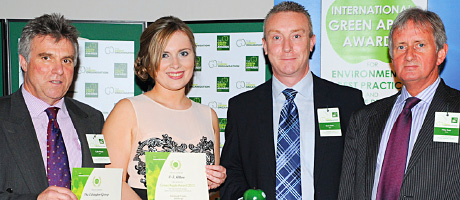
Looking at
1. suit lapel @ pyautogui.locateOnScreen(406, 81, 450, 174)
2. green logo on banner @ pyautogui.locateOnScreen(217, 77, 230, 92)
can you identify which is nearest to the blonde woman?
suit lapel @ pyautogui.locateOnScreen(406, 81, 450, 174)

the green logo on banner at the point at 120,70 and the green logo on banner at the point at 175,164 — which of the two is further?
the green logo on banner at the point at 120,70

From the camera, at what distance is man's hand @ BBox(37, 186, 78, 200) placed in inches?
101

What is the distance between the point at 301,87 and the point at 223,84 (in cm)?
164

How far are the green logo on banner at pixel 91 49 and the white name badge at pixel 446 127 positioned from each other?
337cm

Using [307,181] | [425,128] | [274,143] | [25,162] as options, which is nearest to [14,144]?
[25,162]

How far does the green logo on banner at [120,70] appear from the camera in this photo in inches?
193

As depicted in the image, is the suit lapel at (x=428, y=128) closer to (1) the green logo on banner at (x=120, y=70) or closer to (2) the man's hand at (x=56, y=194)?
(2) the man's hand at (x=56, y=194)

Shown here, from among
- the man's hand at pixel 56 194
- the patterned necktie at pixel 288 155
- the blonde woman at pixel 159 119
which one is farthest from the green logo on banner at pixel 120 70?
the man's hand at pixel 56 194

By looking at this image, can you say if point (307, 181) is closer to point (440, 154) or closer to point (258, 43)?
point (440, 154)

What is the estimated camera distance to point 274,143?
324 cm

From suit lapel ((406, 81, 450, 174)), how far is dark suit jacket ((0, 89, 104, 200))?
7.01ft

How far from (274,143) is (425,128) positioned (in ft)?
3.16

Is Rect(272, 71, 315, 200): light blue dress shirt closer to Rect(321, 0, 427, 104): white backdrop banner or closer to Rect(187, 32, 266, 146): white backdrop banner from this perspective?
Rect(321, 0, 427, 104): white backdrop banner

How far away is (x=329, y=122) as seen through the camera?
3.20 metres
